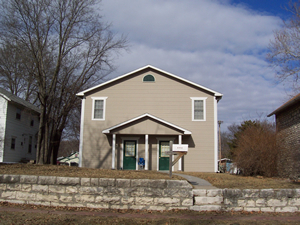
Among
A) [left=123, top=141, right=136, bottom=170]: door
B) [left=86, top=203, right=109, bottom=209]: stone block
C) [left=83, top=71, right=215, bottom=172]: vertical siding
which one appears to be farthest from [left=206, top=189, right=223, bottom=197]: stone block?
[left=123, top=141, right=136, bottom=170]: door

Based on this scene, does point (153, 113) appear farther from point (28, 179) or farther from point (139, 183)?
point (28, 179)

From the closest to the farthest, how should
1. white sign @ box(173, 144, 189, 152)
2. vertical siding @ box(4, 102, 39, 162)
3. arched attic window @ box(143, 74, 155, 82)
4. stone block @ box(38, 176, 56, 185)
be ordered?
stone block @ box(38, 176, 56, 185) → white sign @ box(173, 144, 189, 152) → arched attic window @ box(143, 74, 155, 82) → vertical siding @ box(4, 102, 39, 162)

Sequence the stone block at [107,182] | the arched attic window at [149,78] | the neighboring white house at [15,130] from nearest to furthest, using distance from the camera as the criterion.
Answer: the stone block at [107,182] → the arched attic window at [149,78] → the neighboring white house at [15,130]

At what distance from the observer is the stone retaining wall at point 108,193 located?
27.0 ft

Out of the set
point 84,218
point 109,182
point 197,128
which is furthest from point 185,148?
point 197,128

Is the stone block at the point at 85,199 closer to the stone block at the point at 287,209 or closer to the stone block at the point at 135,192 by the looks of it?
the stone block at the point at 135,192

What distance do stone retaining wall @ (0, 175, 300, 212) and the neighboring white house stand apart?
1703cm

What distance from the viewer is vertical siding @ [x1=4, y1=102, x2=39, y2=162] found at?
970 inches

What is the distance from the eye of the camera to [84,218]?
289 inches

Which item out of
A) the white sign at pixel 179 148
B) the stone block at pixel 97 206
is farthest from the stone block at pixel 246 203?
the stone block at pixel 97 206

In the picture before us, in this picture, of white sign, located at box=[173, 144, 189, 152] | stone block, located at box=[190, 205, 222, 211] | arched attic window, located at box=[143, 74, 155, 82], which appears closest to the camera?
stone block, located at box=[190, 205, 222, 211]

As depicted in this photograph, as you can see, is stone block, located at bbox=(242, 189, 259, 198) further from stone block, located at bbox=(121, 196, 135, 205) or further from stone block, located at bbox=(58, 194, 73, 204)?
stone block, located at bbox=(58, 194, 73, 204)

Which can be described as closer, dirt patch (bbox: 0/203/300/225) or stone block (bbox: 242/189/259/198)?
dirt patch (bbox: 0/203/300/225)

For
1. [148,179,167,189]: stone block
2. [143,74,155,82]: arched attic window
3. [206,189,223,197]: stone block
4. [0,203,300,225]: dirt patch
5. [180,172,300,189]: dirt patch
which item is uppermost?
[143,74,155,82]: arched attic window
